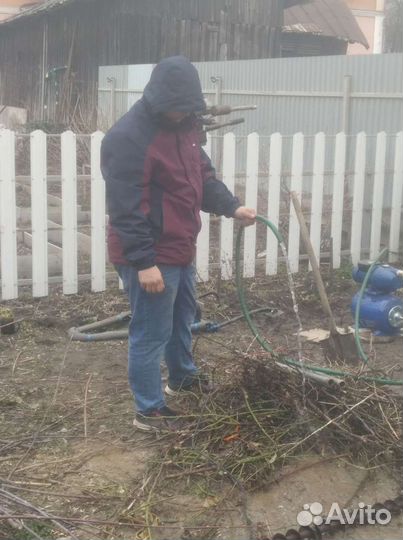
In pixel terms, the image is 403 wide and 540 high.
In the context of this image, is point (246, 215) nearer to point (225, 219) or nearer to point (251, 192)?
point (225, 219)

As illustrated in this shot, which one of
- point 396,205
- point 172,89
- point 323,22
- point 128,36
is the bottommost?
point 396,205

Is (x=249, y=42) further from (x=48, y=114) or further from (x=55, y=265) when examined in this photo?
(x=55, y=265)

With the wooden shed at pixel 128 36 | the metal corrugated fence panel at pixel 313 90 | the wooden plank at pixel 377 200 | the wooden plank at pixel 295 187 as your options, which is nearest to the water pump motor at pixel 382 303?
the wooden plank at pixel 295 187

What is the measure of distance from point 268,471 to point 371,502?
1.45 feet

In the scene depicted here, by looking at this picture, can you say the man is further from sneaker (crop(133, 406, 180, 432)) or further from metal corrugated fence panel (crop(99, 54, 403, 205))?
metal corrugated fence panel (crop(99, 54, 403, 205))

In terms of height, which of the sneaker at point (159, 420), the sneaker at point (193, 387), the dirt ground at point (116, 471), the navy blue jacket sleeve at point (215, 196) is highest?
the navy blue jacket sleeve at point (215, 196)

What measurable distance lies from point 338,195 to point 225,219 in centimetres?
132

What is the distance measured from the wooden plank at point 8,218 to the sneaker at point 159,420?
260 cm

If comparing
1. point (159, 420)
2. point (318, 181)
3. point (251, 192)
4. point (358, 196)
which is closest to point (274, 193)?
point (251, 192)

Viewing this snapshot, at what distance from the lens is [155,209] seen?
3398 millimetres

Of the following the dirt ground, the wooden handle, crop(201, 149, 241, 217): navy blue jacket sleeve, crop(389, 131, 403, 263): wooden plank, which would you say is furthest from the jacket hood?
crop(389, 131, 403, 263): wooden plank

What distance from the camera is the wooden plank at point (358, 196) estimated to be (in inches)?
290

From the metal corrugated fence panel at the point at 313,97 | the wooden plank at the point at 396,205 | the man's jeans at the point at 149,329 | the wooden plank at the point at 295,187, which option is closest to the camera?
the man's jeans at the point at 149,329

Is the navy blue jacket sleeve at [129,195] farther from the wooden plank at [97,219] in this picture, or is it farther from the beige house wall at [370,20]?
the beige house wall at [370,20]
